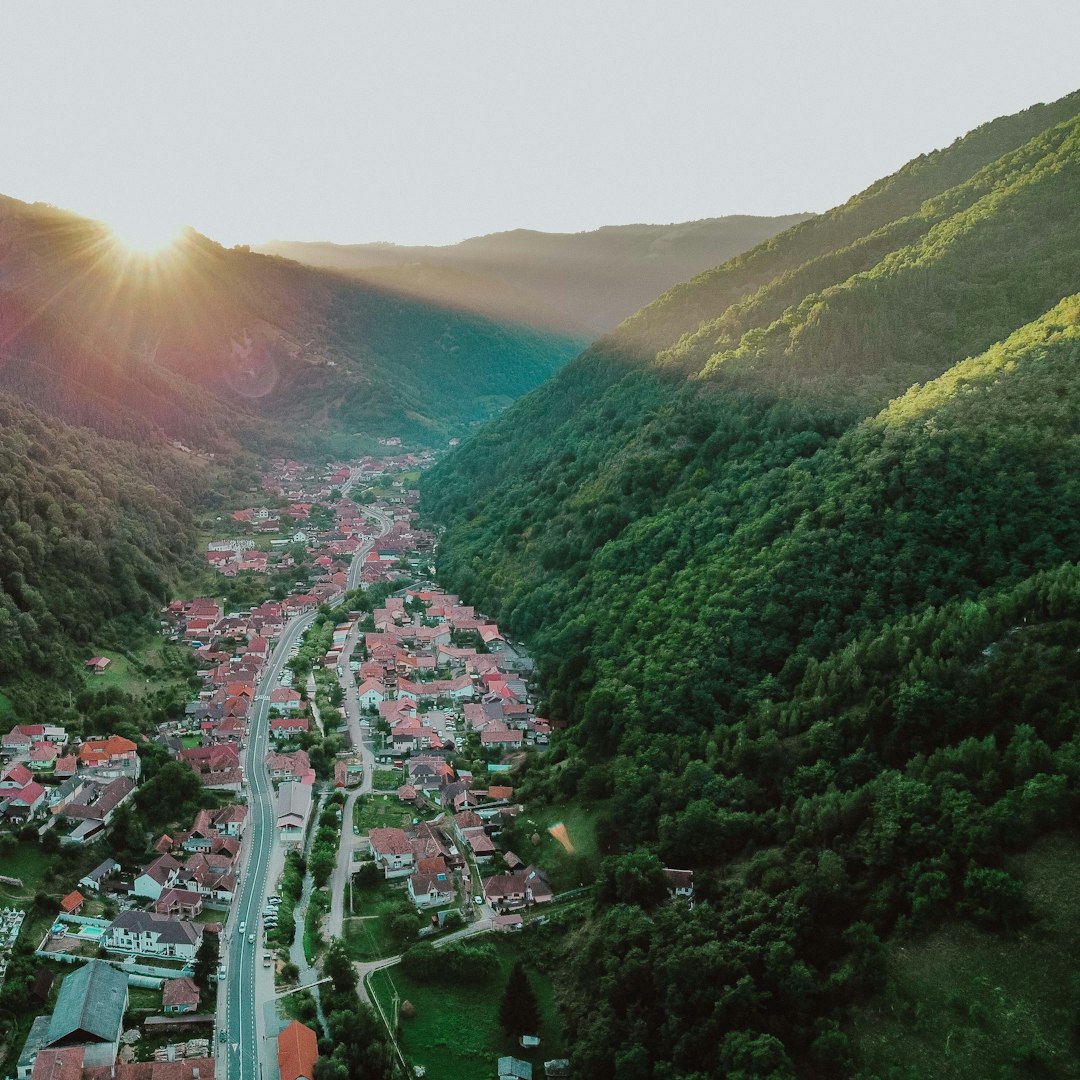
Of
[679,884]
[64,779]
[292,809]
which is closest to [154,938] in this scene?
[292,809]

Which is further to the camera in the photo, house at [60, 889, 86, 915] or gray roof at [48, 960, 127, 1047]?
house at [60, 889, 86, 915]

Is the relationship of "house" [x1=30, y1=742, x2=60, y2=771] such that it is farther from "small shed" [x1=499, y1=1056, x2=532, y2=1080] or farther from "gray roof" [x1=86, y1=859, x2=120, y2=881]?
"small shed" [x1=499, y1=1056, x2=532, y2=1080]

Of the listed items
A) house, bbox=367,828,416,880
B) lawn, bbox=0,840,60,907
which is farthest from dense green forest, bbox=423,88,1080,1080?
lawn, bbox=0,840,60,907

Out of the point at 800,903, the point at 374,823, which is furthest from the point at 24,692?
the point at 800,903

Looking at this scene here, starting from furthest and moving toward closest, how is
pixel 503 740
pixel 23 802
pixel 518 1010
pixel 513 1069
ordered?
pixel 503 740
pixel 23 802
pixel 518 1010
pixel 513 1069

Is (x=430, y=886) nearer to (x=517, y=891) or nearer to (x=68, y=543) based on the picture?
(x=517, y=891)

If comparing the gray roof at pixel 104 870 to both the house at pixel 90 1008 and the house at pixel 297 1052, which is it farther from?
the house at pixel 297 1052

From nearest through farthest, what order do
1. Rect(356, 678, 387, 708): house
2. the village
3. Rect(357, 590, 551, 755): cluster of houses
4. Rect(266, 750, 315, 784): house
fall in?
1. the village
2. Rect(266, 750, 315, 784): house
3. Rect(357, 590, 551, 755): cluster of houses
4. Rect(356, 678, 387, 708): house
